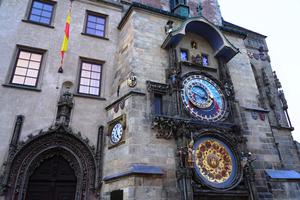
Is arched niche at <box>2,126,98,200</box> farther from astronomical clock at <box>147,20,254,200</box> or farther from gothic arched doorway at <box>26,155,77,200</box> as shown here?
astronomical clock at <box>147,20,254,200</box>

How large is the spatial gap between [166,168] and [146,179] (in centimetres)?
86

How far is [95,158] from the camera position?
28.1 ft

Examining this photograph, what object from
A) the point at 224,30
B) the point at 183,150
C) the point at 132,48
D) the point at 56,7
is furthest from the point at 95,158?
the point at 224,30

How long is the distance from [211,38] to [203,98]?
3.27m

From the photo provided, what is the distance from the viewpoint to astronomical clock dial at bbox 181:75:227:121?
29.5ft

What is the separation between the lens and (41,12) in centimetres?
1071

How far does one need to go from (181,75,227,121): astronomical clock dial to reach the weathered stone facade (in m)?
0.09

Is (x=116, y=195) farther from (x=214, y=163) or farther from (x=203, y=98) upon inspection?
(x=203, y=98)

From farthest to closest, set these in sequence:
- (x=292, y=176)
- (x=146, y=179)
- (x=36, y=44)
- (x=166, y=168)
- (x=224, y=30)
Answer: (x=224, y=30)
(x=36, y=44)
(x=292, y=176)
(x=166, y=168)
(x=146, y=179)

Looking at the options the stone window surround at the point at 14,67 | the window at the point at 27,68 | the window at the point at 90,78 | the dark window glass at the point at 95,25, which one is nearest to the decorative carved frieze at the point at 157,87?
the window at the point at 90,78

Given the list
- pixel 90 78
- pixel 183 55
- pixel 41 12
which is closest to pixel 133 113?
pixel 90 78

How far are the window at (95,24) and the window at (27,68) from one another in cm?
262

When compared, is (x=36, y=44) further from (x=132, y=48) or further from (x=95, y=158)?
(x=95, y=158)

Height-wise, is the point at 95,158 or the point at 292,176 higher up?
the point at 95,158
